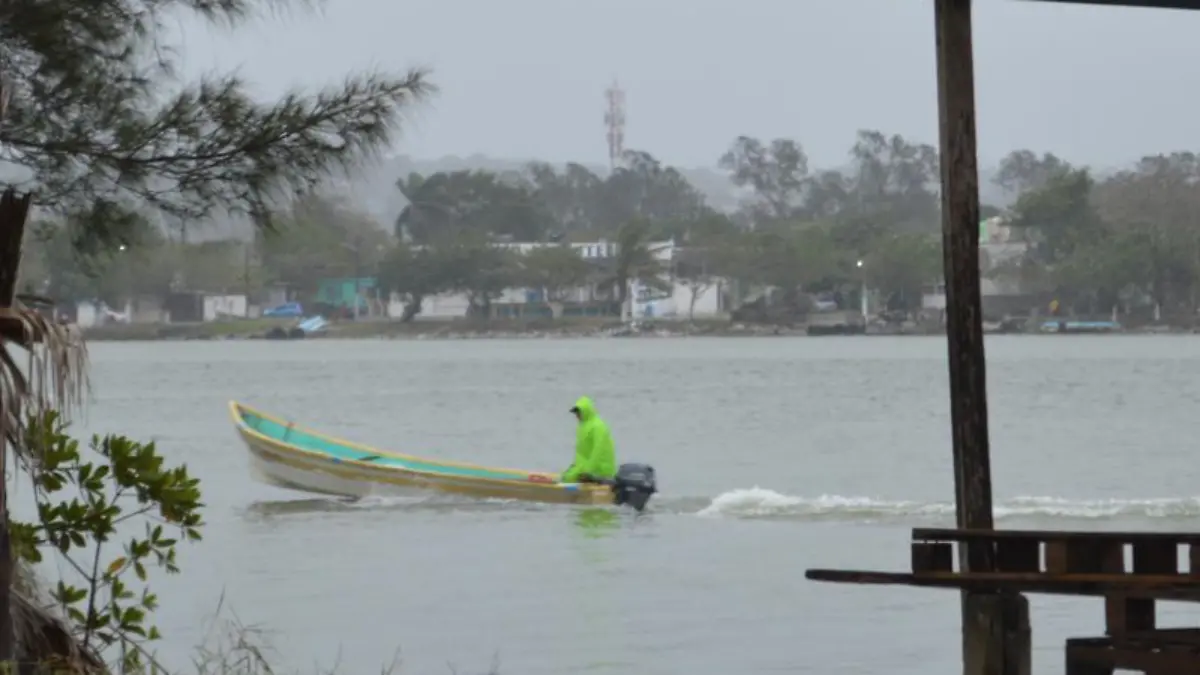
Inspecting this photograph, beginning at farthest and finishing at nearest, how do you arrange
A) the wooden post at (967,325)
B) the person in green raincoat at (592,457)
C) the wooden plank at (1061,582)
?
the person in green raincoat at (592,457) < the wooden post at (967,325) < the wooden plank at (1061,582)

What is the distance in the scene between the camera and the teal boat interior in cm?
2703

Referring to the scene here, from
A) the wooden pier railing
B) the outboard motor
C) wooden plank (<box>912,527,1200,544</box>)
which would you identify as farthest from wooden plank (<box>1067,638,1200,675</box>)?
the outboard motor

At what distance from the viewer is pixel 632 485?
77.4ft

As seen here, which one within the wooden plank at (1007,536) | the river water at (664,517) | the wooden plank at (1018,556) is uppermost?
the wooden plank at (1007,536)

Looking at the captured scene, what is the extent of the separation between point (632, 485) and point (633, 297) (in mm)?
91920

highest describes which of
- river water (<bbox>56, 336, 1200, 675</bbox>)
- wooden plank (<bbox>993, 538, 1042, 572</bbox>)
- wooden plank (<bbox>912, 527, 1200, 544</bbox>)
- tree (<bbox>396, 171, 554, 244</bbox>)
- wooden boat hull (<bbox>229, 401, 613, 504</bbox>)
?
tree (<bbox>396, 171, 554, 244</bbox>)

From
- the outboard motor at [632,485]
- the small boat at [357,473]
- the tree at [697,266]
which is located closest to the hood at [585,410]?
the outboard motor at [632,485]

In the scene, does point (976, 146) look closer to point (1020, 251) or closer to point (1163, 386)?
point (1163, 386)

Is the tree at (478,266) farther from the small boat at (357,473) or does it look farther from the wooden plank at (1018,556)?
the wooden plank at (1018,556)

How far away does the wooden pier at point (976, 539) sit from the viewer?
22.5 ft

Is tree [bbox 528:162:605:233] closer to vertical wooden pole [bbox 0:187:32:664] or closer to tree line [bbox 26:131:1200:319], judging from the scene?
tree line [bbox 26:131:1200:319]

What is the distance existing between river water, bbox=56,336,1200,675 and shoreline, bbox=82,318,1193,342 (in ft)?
89.0

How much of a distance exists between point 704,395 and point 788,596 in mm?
50072

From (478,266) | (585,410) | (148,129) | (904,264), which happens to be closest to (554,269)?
(478,266)
